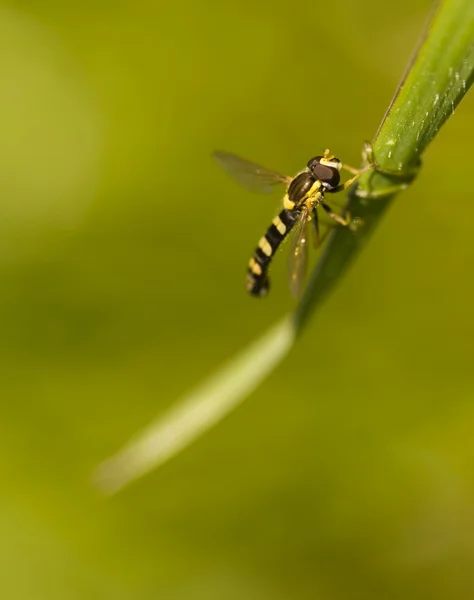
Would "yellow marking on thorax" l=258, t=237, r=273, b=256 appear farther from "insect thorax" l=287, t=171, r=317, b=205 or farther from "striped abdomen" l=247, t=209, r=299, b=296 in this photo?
"insect thorax" l=287, t=171, r=317, b=205

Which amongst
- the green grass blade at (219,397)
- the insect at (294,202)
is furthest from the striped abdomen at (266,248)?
the green grass blade at (219,397)

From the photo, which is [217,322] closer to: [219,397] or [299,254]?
[299,254]

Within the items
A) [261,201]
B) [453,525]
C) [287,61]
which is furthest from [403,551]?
[287,61]

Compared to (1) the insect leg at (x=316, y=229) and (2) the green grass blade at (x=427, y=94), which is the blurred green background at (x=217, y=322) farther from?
(2) the green grass blade at (x=427, y=94)

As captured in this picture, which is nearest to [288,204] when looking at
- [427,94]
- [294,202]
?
[294,202]

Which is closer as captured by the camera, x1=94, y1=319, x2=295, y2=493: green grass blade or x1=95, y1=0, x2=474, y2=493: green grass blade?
x1=95, y1=0, x2=474, y2=493: green grass blade

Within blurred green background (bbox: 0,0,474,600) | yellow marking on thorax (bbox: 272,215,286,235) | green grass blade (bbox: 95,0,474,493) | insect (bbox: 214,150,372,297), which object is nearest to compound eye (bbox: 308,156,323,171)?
insect (bbox: 214,150,372,297)

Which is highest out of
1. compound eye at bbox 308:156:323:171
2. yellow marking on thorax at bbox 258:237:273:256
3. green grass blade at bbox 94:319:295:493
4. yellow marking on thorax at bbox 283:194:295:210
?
yellow marking on thorax at bbox 258:237:273:256
